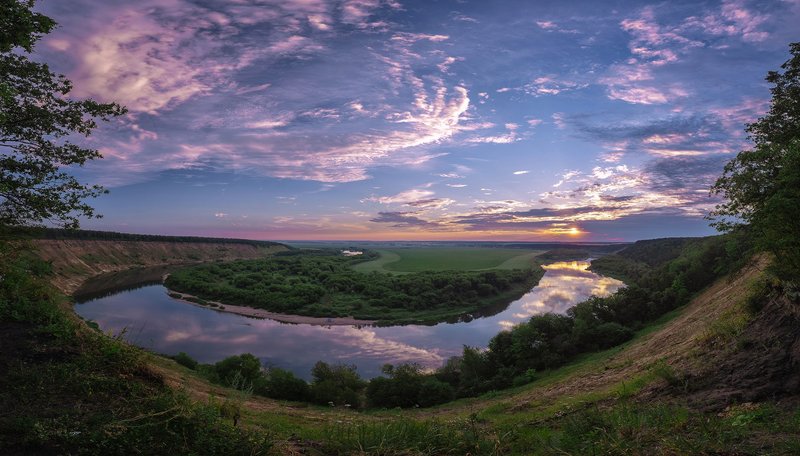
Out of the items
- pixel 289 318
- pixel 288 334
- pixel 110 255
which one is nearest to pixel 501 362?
pixel 288 334

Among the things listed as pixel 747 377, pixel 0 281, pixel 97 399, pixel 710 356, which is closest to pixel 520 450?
pixel 747 377

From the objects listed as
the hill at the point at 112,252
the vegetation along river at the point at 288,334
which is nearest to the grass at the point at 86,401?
the vegetation along river at the point at 288,334

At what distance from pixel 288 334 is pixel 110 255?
3826 inches

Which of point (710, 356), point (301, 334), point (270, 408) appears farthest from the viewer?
point (301, 334)

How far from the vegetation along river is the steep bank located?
1057 centimetres

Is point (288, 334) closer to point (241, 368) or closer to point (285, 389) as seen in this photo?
point (241, 368)

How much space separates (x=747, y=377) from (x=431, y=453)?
9674 millimetres

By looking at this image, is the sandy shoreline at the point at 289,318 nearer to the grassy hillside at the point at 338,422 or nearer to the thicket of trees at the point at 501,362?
the thicket of trees at the point at 501,362

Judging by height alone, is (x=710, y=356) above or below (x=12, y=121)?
below

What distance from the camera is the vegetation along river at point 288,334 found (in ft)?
135

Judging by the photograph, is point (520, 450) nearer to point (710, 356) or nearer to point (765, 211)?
point (710, 356)

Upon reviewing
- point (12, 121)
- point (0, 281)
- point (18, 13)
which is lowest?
point (0, 281)

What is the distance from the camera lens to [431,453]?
21.6 feet

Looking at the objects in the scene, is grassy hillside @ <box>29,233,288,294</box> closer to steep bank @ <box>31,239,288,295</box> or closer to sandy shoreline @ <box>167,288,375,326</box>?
steep bank @ <box>31,239,288,295</box>
